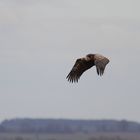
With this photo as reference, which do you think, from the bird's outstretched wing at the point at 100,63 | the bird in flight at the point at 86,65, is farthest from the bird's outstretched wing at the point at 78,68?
the bird's outstretched wing at the point at 100,63

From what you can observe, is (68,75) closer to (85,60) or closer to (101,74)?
(85,60)

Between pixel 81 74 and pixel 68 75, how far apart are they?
1.18 metres

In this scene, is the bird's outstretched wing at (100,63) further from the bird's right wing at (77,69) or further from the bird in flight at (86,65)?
the bird's right wing at (77,69)

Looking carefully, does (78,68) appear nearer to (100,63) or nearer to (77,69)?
(77,69)

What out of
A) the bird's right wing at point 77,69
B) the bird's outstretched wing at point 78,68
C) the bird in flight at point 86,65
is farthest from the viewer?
the bird's right wing at point 77,69

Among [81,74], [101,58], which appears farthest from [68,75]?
[101,58]

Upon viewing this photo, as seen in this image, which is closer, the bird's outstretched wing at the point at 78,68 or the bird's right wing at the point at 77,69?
the bird's outstretched wing at the point at 78,68

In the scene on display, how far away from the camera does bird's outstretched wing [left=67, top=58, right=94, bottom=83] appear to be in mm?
45156

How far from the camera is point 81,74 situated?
154 ft

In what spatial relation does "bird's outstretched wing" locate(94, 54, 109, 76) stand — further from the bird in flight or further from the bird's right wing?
the bird's right wing

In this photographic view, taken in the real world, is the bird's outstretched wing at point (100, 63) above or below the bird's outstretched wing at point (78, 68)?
below

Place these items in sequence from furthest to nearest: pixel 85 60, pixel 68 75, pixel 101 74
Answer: pixel 68 75, pixel 85 60, pixel 101 74

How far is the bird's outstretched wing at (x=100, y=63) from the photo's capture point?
41.0 metres

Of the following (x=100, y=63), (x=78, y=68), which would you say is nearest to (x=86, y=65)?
(x=78, y=68)
